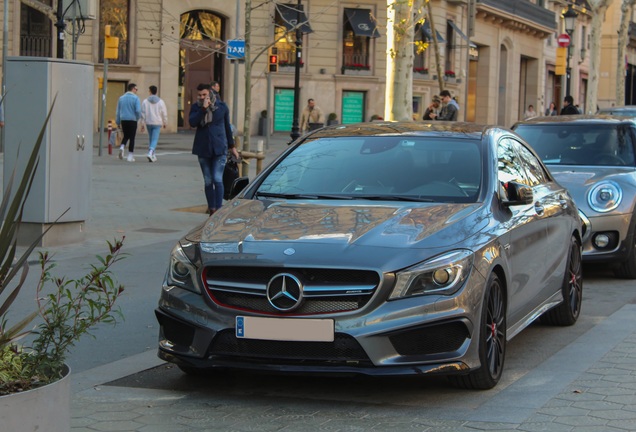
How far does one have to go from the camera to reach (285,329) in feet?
20.0

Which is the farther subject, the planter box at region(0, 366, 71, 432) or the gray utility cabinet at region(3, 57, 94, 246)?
the gray utility cabinet at region(3, 57, 94, 246)

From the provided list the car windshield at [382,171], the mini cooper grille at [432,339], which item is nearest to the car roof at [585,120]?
the car windshield at [382,171]

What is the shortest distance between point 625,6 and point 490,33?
45.9ft

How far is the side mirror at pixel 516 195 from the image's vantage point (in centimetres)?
744

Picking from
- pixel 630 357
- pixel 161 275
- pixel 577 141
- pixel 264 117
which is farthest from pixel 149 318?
pixel 264 117

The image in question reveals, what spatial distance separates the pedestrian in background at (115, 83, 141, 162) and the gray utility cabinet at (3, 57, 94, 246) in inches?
583

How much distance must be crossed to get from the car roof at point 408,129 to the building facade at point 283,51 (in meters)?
27.2

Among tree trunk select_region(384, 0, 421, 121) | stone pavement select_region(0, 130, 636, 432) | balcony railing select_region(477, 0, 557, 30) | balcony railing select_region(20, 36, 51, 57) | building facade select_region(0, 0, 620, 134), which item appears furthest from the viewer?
balcony railing select_region(477, 0, 557, 30)

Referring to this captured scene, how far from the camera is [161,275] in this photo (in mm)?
11242

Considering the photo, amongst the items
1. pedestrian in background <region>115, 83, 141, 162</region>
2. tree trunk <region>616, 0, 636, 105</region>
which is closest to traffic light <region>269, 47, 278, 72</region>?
pedestrian in background <region>115, 83, 141, 162</region>

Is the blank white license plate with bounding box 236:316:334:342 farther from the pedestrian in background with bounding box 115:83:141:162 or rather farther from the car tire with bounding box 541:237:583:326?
the pedestrian in background with bounding box 115:83:141:162

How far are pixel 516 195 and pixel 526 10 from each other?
56283 millimetres

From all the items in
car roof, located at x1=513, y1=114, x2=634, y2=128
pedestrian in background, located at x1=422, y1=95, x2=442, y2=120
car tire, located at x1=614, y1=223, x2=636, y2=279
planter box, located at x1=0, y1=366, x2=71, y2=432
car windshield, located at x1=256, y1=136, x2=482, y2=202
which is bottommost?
car tire, located at x1=614, y1=223, x2=636, y2=279

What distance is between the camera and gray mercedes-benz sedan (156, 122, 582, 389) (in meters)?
6.09
